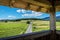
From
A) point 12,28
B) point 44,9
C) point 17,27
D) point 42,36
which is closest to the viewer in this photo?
point 12,28

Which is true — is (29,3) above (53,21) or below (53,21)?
above

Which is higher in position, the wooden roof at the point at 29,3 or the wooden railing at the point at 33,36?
the wooden roof at the point at 29,3

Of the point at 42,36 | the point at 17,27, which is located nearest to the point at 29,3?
the point at 17,27

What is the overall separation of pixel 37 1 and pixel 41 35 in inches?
42.3

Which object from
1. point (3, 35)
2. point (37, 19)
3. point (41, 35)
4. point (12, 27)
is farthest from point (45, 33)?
point (3, 35)

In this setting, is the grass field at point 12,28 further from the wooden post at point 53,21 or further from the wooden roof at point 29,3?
the wooden post at point 53,21

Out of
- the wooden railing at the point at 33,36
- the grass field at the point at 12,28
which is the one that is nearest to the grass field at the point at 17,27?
the grass field at the point at 12,28

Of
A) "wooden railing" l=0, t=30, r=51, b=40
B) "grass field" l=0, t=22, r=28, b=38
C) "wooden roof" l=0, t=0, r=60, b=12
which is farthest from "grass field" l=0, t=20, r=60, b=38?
"wooden roof" l=0, t=0, r=60, b=12

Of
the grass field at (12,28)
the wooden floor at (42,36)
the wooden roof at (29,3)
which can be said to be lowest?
the wooden floor at (42,36)

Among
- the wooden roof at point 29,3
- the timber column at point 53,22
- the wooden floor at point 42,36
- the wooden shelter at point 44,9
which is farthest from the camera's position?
the timber column at point 53,22

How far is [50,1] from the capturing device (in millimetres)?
3604

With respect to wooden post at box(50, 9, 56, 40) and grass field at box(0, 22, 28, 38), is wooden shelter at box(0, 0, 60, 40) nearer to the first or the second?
wooden post at box(50, 9, 56, 40)

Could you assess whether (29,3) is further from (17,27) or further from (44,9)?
(44,9)

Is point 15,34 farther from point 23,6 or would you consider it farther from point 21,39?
point 23,6
